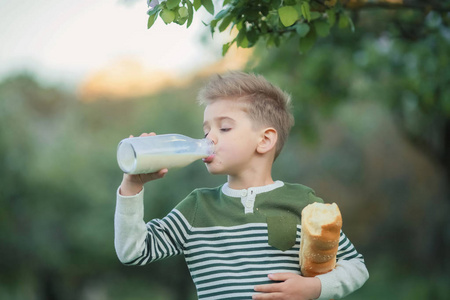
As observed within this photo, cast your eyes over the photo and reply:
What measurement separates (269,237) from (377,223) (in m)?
17.9

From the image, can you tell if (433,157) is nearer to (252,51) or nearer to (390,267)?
(252,51)

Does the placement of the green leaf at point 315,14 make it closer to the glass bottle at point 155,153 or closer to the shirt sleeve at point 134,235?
the glass bottle at point 155,153

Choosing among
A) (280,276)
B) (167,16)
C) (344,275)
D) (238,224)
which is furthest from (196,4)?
(344,275)

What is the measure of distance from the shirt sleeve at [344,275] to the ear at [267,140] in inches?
19.5

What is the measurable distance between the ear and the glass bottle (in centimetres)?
30

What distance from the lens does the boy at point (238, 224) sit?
7.93ft

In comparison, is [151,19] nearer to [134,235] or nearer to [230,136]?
[230,136]

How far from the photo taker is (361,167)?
19578 millimetres

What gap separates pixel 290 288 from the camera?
2428mm

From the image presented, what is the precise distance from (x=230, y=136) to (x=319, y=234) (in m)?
0.56

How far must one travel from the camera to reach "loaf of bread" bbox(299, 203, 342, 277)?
2.33 m

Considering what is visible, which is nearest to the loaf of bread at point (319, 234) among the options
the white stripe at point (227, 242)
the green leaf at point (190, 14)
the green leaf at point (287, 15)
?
the white stripe at point (227, 242)

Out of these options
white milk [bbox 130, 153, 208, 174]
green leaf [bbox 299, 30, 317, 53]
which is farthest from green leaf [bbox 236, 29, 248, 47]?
white milk [bbox 130, 153, 208, 174]

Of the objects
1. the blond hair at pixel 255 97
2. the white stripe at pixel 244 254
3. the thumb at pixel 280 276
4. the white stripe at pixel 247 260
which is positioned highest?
the blond hair at pixel 255 97
